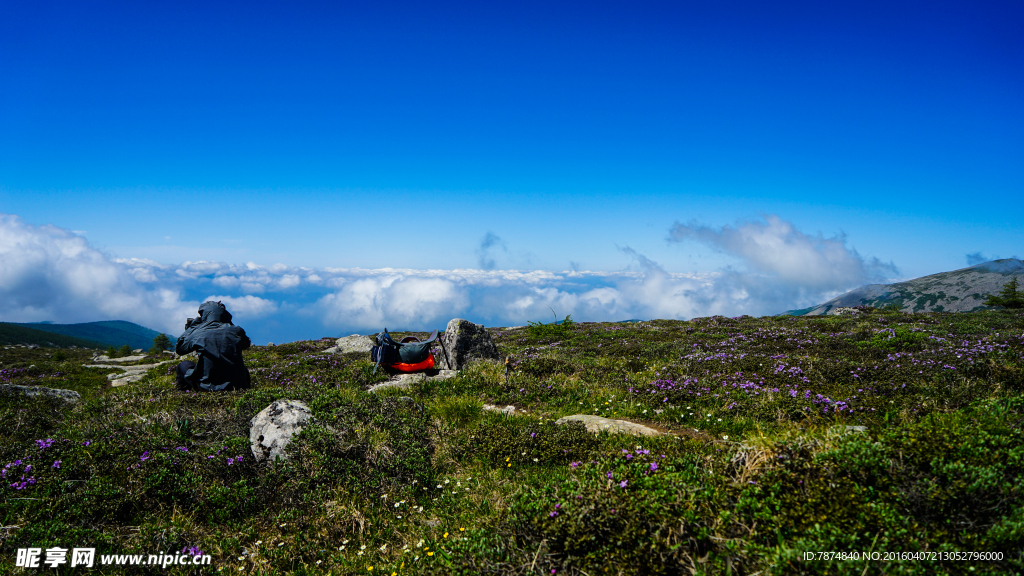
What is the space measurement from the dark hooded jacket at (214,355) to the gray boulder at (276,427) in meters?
4.38

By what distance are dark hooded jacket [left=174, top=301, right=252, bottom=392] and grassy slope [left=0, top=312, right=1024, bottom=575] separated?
1.08 meters

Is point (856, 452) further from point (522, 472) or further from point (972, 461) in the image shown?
point (522, 472)

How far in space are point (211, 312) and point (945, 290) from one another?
78.6 meters

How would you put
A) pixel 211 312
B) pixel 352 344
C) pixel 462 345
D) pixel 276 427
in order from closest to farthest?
1. pixel 276 427
2. pixel 211 312
3. pixel 462 345
4. pixel 352 344

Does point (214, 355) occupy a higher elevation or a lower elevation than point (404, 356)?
higher

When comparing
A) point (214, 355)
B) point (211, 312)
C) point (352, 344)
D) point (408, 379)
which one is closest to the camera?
point (214, 355)

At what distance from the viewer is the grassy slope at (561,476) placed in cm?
381

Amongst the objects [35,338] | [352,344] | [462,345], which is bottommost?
[35,338]

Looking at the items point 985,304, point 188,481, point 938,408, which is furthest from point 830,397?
point 985,304

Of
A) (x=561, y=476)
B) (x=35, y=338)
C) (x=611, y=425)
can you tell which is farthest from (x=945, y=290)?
(x=35, y=338)

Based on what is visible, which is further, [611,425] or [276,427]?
[611,425]

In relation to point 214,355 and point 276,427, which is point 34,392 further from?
point 276,427

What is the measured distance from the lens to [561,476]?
6.04m

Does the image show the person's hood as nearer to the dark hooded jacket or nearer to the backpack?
the dark hooded jacket
